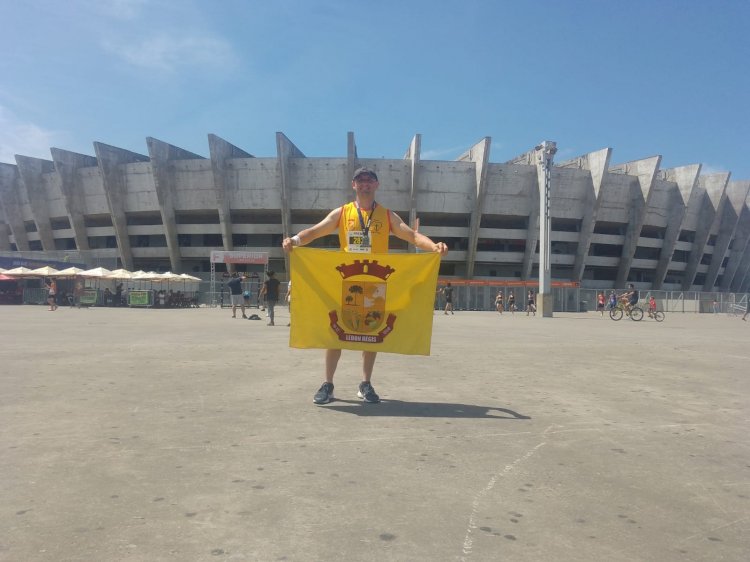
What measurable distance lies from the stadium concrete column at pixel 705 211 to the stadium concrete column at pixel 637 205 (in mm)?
8881

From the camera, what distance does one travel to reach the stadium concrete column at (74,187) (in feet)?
163

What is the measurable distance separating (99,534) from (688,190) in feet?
200

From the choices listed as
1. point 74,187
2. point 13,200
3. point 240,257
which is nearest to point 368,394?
point 240,257

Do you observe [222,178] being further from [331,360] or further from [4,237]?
[331,360]

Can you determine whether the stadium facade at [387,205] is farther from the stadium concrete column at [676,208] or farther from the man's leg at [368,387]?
the man's leg at [368,387]

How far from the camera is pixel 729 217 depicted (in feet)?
187

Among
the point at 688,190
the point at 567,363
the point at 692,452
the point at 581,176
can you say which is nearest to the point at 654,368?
the point at 567,363

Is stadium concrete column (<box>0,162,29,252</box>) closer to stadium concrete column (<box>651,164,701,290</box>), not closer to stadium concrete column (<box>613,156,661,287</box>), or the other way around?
stadium concrete column (<box>613,156,661,287</box>)

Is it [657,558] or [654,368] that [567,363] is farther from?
[657,558]

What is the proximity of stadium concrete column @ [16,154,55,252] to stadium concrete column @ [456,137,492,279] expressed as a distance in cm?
4460

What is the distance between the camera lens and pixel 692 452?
3.54m

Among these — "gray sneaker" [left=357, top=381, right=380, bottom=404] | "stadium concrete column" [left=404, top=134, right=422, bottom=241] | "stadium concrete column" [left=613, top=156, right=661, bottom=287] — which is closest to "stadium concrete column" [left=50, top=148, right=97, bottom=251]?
"stadium concrete column" [left=404, top=134, right=422, bottom=241]

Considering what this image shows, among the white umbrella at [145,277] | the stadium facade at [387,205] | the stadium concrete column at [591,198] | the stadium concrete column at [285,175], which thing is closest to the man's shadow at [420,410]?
the white umbrella at [145,277]

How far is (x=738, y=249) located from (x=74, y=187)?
75830 millimetres
